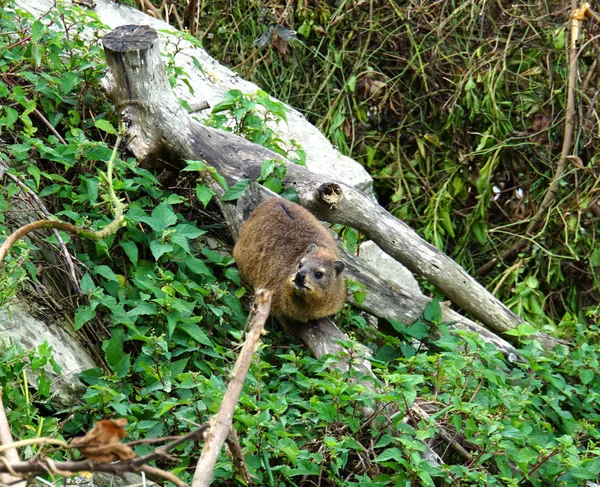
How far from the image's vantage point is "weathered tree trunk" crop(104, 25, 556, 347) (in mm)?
4816

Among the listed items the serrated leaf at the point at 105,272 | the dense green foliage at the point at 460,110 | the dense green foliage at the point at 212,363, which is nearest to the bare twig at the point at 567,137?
the dense green foliage at the point at 460,110

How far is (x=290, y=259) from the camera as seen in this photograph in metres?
4.85

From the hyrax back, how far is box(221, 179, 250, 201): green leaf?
154 mm

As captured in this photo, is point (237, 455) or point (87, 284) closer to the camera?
point (237, 455)

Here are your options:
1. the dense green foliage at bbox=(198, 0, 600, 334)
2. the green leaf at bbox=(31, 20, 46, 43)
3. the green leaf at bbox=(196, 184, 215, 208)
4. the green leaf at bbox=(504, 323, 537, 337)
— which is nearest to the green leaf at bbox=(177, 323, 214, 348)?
the green leaf at bbox=(196, 184, 215, 208)

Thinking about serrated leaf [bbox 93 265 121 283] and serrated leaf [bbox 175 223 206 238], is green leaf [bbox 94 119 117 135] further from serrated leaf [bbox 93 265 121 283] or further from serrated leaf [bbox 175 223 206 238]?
serrated leaf [bbox 93 265 121 283]

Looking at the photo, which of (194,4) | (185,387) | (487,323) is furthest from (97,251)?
(194,4)

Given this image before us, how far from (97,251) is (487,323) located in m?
2.62

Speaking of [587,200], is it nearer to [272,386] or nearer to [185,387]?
[272,386]

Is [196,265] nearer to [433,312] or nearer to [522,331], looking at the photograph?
[433,312]

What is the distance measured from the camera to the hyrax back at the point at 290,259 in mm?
4625

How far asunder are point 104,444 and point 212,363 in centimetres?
246

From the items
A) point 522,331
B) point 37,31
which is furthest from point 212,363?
point 37,31

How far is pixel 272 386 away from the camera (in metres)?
4.02
